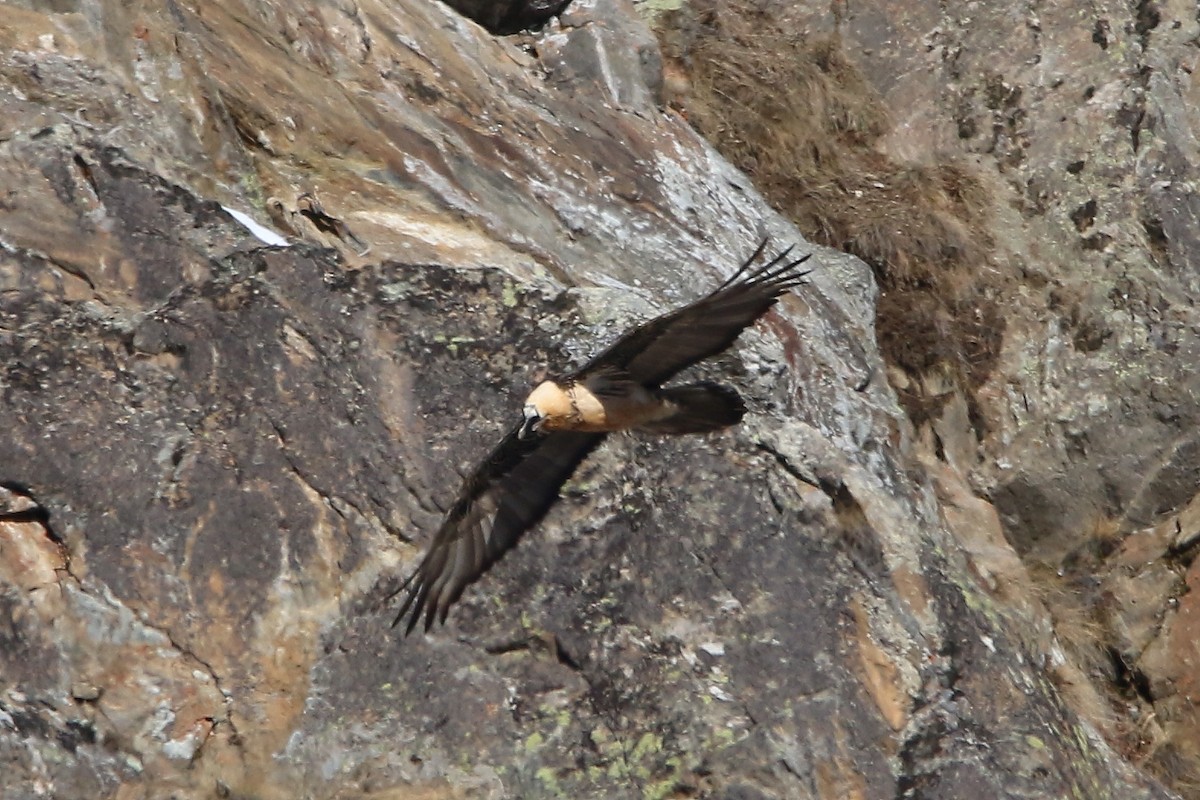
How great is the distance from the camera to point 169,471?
507cm

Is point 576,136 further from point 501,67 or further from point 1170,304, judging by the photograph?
point 1170,304

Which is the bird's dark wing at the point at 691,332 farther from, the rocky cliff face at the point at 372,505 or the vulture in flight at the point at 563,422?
the rocky cliff face at the point at 372,505

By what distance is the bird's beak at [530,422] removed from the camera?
485 cm

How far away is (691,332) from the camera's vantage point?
470 centimetres

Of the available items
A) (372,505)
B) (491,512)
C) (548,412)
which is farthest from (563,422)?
(372,505)

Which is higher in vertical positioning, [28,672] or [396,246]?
[396,246]

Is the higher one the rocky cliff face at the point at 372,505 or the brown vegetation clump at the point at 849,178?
the brown vegetation clump at the point at 849,178

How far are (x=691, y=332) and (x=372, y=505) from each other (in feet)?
4.37

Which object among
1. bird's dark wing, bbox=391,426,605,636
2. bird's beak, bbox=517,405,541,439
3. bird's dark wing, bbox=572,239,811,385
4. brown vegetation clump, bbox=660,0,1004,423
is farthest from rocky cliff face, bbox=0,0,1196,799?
brown vegetation clump, bbox=660,0,1004,423

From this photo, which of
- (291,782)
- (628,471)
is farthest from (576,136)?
(291,782)

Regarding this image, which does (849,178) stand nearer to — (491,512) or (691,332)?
(691,332)

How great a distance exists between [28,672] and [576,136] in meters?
3.41

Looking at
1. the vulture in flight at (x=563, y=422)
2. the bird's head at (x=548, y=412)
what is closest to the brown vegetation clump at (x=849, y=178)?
the vulture in flight at (x=563, y=422)

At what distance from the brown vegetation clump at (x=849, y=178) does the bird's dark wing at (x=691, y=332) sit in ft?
9.94
